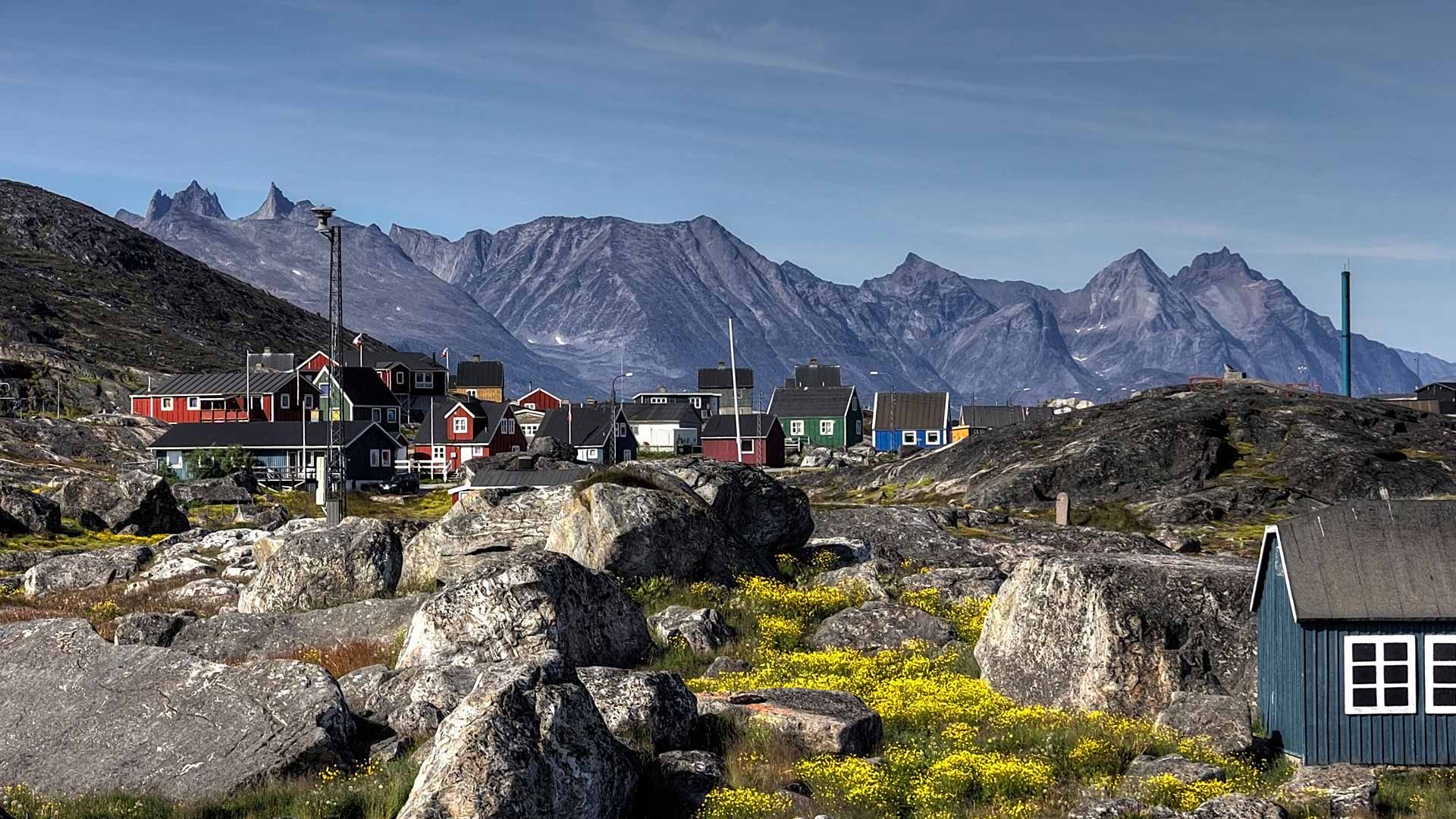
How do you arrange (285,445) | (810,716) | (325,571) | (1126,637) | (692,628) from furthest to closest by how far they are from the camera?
(285,445) → (325,571) → (692,628) → (1126,637) → (810,716)

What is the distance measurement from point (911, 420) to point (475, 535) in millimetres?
150865

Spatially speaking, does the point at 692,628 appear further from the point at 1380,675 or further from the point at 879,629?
the point at 1380,675

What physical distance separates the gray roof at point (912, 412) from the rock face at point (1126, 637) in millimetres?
156237

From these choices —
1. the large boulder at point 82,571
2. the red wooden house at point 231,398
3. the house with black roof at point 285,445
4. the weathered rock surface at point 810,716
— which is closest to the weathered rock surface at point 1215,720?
the weathered rock surface at point 810,716

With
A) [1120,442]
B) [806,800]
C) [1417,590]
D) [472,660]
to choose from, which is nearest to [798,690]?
[806,800]

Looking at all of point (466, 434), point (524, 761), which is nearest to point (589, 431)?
point (466, 434)

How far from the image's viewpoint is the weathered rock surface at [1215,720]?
68.3ft

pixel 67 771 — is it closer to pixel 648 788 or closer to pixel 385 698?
pixel 385 698

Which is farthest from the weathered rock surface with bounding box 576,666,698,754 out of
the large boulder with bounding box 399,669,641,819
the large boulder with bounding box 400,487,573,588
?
the large boulder with bounding box 400,487,573,588

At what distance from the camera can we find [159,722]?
1941 centimetres

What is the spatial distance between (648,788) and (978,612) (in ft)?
52.3

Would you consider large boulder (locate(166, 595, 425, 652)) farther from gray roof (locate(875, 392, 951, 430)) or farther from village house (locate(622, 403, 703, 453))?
gray roof (locate(875, 392, 951, 430))

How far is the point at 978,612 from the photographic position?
106 feet

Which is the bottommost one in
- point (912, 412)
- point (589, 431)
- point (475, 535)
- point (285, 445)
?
point (475, 535)
